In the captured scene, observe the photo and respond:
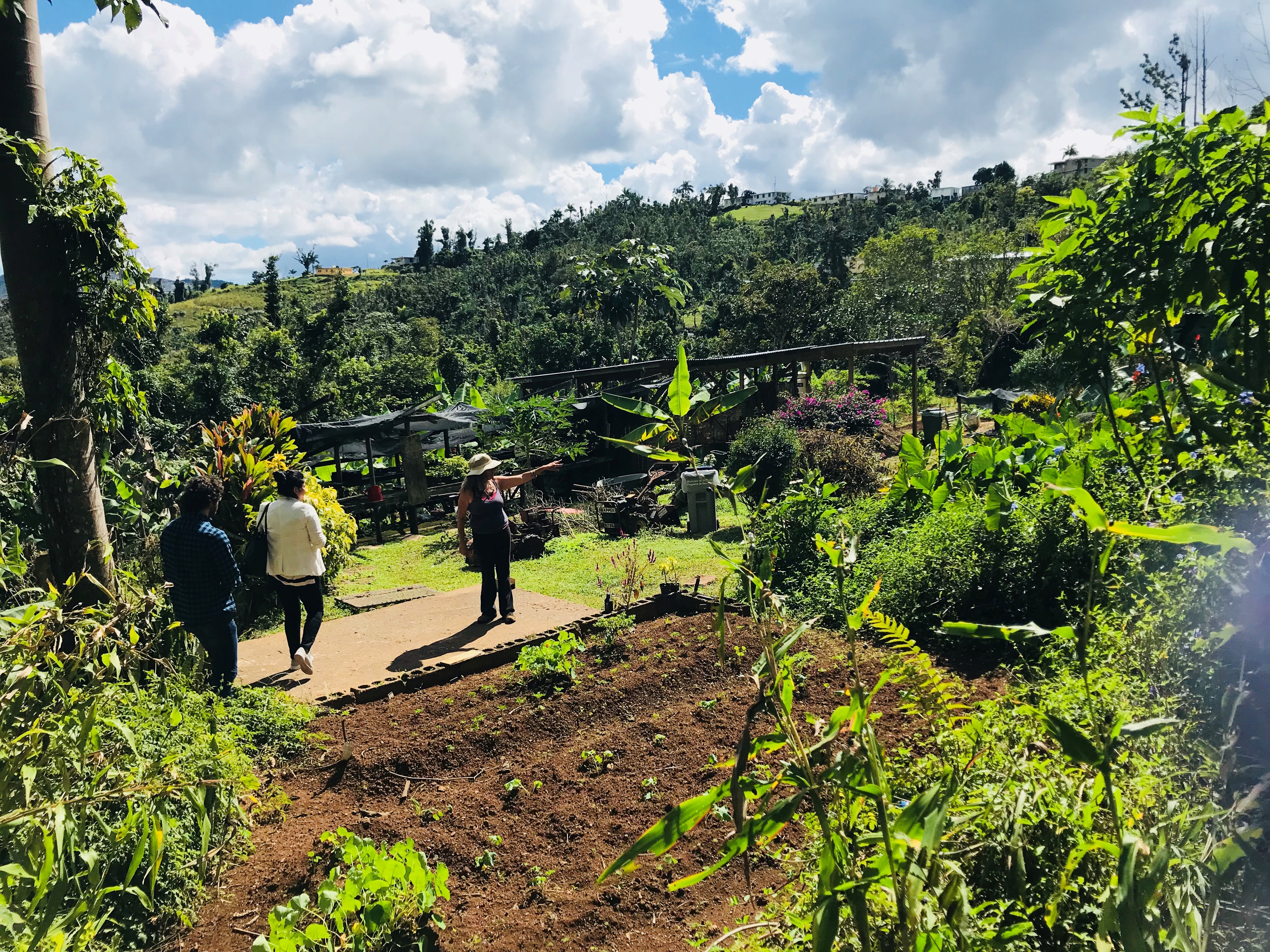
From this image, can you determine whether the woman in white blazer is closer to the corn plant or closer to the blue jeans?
the blue jeans

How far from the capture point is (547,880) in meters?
3.08

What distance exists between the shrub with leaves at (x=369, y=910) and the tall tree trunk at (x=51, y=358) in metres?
2.04

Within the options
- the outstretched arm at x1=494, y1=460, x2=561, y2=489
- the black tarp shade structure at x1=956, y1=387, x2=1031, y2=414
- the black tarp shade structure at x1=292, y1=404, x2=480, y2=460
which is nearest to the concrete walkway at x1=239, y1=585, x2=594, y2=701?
the outstretched arm at x1=494, y1=460, x2=561, y2=489

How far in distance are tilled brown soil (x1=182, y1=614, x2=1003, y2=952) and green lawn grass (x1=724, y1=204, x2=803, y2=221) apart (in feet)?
313

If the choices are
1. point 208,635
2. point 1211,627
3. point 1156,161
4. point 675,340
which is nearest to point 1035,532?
point 1211,627

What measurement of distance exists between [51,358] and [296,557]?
215 cm

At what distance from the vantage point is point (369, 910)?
2439mm

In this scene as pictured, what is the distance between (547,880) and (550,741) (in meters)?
1.24

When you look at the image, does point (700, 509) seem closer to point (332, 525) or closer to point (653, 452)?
point (332, 525)

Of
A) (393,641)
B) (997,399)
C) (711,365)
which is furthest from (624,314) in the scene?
(393,641)

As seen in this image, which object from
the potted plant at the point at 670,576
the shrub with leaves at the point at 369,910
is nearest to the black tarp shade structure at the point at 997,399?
the potted plant at the point at 670,576

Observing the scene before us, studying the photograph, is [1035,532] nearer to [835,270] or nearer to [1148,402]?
[1148,402]

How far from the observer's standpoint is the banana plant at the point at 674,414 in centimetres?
151

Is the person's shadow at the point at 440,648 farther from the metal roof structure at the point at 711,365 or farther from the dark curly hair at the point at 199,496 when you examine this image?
the metal roof structure at the point at 711,365
